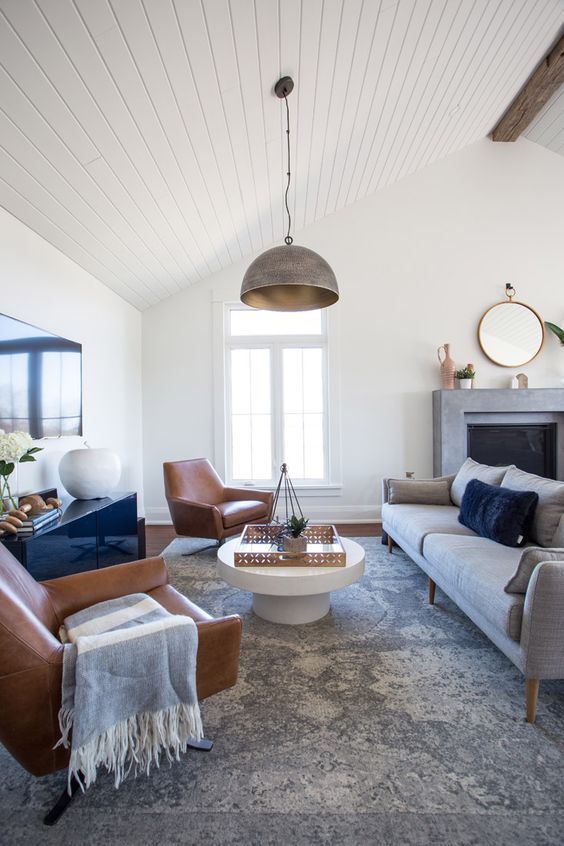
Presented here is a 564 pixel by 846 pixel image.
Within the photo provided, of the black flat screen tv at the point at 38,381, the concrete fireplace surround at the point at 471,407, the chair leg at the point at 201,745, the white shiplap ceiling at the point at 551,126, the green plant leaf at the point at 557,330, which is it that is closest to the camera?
the chair leg at the point at 201,745

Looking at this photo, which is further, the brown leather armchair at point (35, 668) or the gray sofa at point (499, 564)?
the gray sofa at point (499, 564)

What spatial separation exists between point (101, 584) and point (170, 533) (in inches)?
109

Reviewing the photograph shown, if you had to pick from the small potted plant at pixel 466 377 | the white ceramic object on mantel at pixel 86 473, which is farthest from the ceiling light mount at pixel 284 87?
the small potted plant at pixel 466 377

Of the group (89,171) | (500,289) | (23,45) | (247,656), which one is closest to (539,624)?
(247,656)

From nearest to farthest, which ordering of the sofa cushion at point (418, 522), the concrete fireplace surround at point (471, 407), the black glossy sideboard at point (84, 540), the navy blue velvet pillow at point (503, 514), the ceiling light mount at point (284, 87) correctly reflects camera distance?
the black glossy sideboard at point (84, 540) < the navy blue velvet pillow at point (503, 514) < the ceiling light mount at point (284, 87) < the sofa cushion at point (418, 522) < the concrete fireplace surround at point (471, 407)

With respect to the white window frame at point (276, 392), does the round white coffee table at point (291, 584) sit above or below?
below

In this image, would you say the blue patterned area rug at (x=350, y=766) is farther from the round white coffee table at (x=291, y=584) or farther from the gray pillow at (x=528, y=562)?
the gray pillow at (x=528, y=562)

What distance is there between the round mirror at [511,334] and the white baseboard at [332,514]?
2.13 metres

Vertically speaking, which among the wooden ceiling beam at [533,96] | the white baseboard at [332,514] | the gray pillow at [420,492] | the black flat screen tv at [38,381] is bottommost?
the white baseboard at [332,514]

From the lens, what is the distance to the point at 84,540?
111 inches

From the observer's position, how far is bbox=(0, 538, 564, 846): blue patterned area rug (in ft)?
4.32

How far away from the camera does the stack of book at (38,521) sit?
226 centimetres

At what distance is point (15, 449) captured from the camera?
7.63ft

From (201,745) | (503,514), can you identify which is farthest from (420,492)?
(201,745)
